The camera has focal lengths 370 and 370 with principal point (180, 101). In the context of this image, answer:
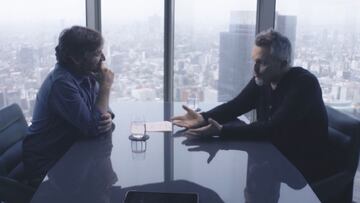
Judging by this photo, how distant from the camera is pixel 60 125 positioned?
1646 millimetres

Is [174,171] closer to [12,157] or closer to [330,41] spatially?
[12,157]

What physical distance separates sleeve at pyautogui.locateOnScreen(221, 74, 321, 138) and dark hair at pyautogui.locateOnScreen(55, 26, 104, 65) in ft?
2.42

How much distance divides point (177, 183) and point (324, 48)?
7.84ft

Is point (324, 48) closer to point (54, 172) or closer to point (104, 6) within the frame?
point (104, 6)

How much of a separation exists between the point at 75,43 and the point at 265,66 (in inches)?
36.6

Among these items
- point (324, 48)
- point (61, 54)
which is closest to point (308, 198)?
point (61, 54)

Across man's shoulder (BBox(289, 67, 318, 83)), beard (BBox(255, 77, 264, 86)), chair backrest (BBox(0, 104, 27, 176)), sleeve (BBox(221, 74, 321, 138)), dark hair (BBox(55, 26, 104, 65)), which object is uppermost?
dark hair (BBox(55, 26, 104, 65))

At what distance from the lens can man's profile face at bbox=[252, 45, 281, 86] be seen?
184 cm

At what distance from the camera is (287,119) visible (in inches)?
66.1

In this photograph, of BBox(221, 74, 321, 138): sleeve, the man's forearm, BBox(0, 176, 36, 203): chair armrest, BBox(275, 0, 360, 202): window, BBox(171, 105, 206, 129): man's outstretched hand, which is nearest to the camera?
BBox(0, 176, 36, 203): chair armrest

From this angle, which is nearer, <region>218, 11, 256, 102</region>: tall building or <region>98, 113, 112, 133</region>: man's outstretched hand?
<region>98, 113, 112, 133</region>: man's outstretched hand

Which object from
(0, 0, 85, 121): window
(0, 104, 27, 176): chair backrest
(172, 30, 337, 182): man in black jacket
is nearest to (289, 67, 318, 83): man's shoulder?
(172, 30, 337, 182): man in black jacket

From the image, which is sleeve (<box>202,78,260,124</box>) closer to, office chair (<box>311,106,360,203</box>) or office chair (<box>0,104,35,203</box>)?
office chair (<box>311,106,360,203</box>)

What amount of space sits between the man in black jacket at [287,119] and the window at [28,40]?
5.64 feet
